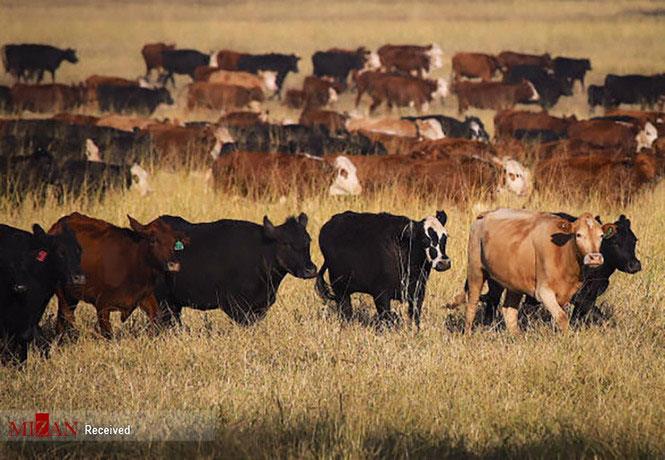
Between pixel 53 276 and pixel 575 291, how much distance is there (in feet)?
10.1

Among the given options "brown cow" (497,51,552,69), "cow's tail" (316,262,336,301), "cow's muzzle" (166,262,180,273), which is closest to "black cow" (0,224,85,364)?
"cow's muzzle" (166,262,180,273)

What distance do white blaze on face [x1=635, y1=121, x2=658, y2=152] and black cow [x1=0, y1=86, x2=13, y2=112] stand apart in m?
13.3

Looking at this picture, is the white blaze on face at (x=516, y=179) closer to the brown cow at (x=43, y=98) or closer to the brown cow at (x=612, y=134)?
the brown cow at (x=612, y=134)

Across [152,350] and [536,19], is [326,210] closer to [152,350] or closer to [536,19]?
[152,350]

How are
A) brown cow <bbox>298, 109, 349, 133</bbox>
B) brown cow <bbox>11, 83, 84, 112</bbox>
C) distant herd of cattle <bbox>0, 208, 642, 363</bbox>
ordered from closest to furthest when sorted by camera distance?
1. distant herd of cattle <bbox>0, 208, 642, 363</bbox>
2. brown cow <bbox>298, 109, 349, 133</bbox>
3. brown cow <bbox>11, 83, 84, 112</bbox>

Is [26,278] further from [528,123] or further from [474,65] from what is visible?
[474,65]

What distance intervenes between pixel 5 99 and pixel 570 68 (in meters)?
16.0

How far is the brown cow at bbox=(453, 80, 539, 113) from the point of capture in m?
30.0

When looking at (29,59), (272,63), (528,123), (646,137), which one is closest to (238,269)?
(646,137)

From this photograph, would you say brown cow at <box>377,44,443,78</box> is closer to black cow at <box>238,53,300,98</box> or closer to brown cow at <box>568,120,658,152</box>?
black cow at <box>238,53,300,98</box>

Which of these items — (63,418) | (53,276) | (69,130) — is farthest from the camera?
(69,130)

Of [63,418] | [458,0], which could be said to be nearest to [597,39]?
[458,0]

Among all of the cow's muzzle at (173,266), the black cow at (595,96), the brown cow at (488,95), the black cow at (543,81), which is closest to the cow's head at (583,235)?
the cow's muzzle at (173,266)

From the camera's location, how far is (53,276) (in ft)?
24.2
